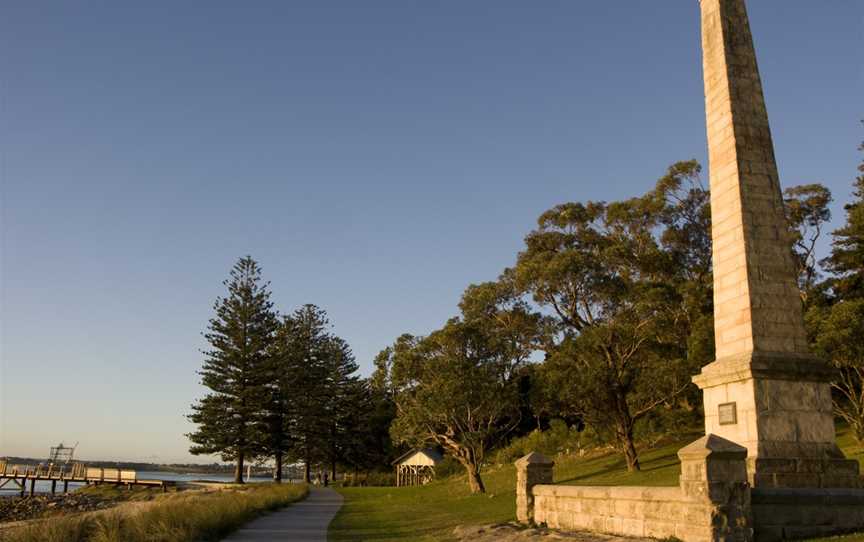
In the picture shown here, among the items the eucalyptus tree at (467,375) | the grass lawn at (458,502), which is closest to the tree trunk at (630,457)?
the grass lawn at (458,502)

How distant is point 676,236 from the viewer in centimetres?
4378

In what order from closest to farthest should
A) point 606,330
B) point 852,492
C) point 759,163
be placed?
point 852,492 < point 759,163 < point 606,330

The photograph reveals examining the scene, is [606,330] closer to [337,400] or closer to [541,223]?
[541,223]

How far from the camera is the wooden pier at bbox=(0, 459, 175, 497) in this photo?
56250 millimetres

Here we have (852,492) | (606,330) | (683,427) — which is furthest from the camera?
(683,427)

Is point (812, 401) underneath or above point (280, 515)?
above

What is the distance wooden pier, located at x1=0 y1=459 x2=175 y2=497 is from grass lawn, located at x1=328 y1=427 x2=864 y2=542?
884 inches

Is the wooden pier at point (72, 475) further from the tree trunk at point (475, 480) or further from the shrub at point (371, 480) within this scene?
the tree trunk at point (475, 480)

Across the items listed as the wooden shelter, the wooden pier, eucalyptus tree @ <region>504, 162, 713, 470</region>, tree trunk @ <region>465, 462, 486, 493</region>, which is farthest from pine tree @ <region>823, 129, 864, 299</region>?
the wooden pier

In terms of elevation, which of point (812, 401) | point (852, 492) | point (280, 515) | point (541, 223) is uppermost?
point (541, 223)

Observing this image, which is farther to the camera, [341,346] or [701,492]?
[341,346]

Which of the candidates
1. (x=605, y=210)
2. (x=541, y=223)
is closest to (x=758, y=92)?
(x=541, y=223)

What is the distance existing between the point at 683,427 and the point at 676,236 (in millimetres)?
12790

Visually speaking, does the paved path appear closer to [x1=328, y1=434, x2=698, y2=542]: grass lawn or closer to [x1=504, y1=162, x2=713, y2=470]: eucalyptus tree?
[x1=328, y1=434, x2=698, y2=542]: grass lawn
